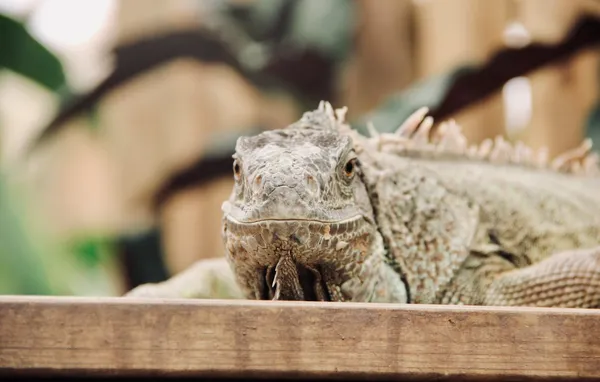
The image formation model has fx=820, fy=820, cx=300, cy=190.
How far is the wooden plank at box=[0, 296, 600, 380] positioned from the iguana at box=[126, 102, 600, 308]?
62 centimetres

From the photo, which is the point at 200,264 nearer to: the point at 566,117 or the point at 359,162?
the point at 359,162

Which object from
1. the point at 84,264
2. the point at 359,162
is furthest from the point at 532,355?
the point at 84,264

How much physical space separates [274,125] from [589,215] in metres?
3.78

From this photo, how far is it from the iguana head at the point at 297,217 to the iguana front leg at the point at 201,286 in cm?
33

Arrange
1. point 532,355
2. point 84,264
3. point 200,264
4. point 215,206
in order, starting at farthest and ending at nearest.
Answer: point 84,264, point 215,206, point 200,264, point 532,355

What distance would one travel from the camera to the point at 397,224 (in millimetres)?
2734

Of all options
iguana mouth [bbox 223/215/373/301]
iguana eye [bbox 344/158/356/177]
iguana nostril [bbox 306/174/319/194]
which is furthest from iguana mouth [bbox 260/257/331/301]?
iguana eye [bbox 344/158/356/177]

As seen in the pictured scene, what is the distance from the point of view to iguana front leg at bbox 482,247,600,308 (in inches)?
104

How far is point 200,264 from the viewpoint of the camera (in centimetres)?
303

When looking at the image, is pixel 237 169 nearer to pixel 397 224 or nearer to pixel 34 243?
pixel 397 224

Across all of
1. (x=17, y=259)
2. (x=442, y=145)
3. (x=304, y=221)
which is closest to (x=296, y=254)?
(x=304, y=221)

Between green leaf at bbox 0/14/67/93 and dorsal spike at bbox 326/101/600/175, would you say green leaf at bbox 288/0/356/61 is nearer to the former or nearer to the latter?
green leaf at bbox 0/14/67/93

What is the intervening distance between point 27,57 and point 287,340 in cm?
515

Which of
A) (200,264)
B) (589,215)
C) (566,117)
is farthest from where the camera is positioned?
(566,117)
